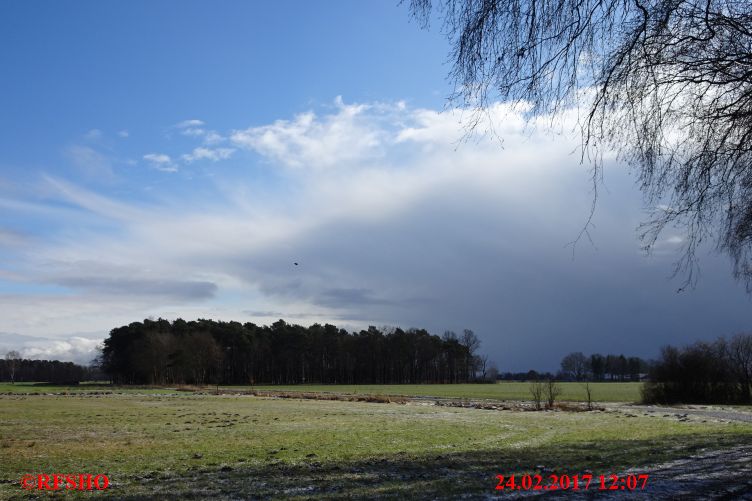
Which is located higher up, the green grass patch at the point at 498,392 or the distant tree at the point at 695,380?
the distant tree at the point at 695,380

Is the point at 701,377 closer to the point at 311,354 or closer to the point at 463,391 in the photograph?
the point at 463,391

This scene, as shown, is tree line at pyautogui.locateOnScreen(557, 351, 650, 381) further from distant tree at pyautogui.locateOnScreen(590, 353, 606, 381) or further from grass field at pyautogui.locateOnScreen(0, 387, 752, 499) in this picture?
grass field at pyautogui.locateOnScreen(0, 387, 752, 499)

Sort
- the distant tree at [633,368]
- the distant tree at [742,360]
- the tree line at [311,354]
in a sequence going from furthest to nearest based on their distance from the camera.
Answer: the distant tree at [633,368] < the tree line at [311,354] < the distant tree at [742,360]

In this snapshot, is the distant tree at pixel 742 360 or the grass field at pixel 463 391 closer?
the distant tree at pixel 742 360

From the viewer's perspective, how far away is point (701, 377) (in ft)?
180

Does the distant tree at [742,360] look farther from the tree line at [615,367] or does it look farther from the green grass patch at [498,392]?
the tree line at [615,367]

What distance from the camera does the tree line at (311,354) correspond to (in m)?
145

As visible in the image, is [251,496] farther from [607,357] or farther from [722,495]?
[607,357]

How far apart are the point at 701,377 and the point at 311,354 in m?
121

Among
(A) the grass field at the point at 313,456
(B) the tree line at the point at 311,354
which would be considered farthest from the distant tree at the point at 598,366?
(A) the grass field at the point at 313,456

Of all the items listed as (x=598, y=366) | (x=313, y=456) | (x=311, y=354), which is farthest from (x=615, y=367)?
(x=313, y=456)

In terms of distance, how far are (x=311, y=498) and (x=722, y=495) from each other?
236 inches

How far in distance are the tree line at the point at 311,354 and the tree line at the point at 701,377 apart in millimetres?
105703

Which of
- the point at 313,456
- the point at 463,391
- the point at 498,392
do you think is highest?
the point at 313,456
